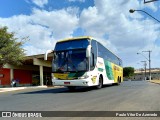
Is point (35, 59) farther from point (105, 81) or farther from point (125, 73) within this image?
point (125, 73)

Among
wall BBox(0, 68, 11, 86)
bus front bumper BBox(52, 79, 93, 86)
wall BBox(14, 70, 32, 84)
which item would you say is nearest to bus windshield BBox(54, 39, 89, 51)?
bus front bumper BBox(52, 79, 93, 86)

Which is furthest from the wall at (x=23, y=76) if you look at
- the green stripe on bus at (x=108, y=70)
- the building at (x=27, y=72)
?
the green stripe on bus at (x=108, y=70)

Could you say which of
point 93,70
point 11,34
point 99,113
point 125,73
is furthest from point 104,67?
point 125,73

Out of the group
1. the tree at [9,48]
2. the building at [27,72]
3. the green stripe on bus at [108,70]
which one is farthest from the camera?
the building at [27,72]

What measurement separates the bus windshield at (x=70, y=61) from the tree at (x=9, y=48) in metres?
16.6

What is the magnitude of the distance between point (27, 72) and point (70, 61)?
145 ft

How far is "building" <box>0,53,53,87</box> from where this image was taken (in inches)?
2014

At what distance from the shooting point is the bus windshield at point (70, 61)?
19.2 meters

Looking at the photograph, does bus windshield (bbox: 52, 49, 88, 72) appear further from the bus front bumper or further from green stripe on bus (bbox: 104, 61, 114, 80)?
green stripe on bus (bbox: 104, 61, 114, 80)

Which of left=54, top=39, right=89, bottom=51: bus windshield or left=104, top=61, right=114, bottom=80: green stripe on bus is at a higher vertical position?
left=54, top=39, right=89, bottom=51: bus windshield

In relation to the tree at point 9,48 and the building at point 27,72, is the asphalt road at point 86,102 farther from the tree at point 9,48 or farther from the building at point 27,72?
the building at point 27,72

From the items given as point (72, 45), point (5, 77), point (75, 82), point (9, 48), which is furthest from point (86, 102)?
point (5, 77)

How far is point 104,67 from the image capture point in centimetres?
2403

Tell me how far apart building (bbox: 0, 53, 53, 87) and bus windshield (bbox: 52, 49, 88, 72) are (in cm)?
2732
